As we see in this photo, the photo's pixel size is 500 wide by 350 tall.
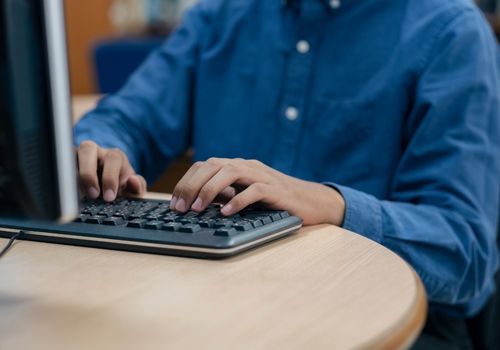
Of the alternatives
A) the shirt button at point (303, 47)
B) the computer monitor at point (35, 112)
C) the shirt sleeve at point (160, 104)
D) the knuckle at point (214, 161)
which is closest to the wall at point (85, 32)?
the shirt sleeve at point (160, 104)

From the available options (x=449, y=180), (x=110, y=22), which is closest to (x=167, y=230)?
(x=449, y=180)

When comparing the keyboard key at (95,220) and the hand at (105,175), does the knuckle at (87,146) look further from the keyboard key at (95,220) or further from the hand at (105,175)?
the keyboard key at (95,220)

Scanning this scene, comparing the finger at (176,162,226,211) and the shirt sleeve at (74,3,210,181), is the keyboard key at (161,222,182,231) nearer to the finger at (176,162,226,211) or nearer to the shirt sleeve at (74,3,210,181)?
the finger at (176,162,226,211)

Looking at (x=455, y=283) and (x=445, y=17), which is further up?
(x=445, y=17)

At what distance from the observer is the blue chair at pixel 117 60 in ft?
8.87

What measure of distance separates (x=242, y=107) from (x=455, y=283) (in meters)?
0.49

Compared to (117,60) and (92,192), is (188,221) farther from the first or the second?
(117,60)

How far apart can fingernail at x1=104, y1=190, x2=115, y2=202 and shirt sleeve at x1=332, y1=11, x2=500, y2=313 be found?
254 mm

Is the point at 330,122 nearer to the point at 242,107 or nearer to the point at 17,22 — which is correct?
the point at 242,107

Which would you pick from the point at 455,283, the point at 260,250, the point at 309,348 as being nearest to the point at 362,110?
the point at 455,283

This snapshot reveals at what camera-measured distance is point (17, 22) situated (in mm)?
529

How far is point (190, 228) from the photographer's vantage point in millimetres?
733

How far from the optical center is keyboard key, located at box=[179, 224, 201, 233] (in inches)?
28.8

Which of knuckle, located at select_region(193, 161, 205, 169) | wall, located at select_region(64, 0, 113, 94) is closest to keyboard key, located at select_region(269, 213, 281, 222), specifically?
knuckle, located at select_region(193, 161, 205, 169)
